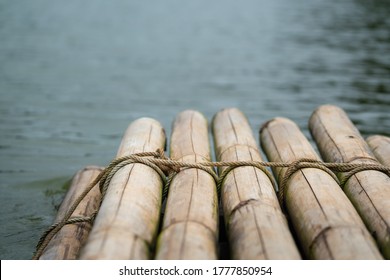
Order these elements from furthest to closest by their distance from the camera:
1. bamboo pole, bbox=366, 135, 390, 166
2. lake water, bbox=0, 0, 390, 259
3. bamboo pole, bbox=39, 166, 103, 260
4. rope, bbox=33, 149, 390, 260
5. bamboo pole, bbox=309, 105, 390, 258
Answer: lake water, bbox=0, 0, 390, 259 < bamboo pole, bbox=366, 135, 390, 166 < rope, bbox=33, 149, 390, 260 < bamboo pole, bbox=39, 166, 103, 260 < bamboo pole, bbox=309, 105, 390, 258

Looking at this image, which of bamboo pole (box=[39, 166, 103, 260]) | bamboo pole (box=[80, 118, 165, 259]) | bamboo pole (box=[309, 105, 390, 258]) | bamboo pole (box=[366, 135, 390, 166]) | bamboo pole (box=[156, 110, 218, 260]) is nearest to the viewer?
bamboo pole (box=[80, 118, 165, 259])

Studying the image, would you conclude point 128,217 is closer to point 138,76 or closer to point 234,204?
point 234,204

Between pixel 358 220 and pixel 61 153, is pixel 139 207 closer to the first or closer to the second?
pixel 358 220

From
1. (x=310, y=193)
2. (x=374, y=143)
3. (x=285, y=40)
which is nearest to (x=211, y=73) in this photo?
(x=285, y=40)

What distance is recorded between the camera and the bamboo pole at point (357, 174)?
4.62 m

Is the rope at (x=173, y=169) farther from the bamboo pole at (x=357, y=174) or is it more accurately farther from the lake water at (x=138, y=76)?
the lake water at (x=138, y=76)

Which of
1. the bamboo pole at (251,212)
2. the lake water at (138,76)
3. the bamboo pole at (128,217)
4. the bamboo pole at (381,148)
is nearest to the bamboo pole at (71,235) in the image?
the bamboo pole at (128,217)

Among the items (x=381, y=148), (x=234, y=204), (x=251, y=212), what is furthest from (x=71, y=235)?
(x=381, y=148)

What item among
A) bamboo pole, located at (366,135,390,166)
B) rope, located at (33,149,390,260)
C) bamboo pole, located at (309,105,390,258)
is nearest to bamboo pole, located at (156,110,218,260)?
rope, located at (33,149,390,260)

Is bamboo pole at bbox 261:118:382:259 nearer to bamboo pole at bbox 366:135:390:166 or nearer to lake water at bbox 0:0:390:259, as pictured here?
bamboo pole at bbox 366:135:390:166

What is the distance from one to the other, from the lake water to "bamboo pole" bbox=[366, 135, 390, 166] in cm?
431

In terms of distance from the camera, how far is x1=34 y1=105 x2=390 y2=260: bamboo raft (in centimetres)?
392

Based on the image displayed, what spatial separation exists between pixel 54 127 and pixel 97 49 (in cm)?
912

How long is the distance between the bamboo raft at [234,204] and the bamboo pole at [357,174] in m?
0.01
